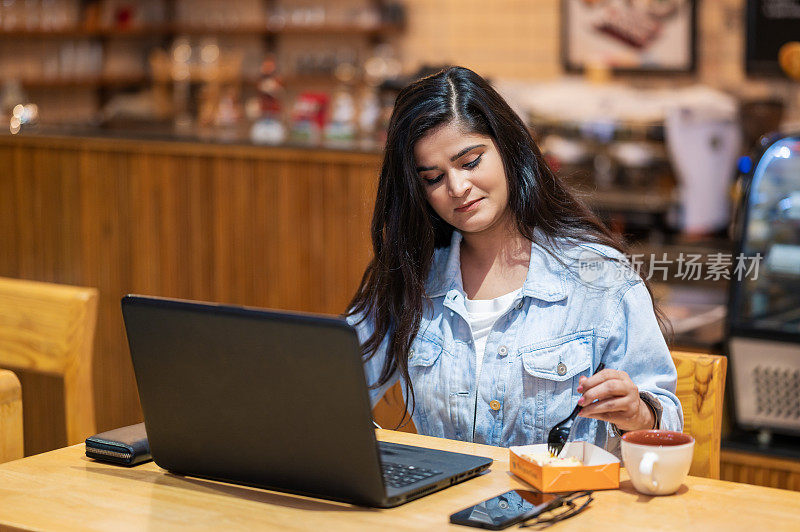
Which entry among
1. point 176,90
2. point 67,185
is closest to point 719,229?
point 67,185

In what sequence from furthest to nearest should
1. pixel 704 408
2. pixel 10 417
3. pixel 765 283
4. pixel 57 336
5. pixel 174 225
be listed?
pixel 174 225
pixel 765 283
pixel 57 336
pixel 10 417
pixel 704 408

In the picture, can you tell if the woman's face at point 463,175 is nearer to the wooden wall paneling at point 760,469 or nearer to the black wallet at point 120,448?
the black wallet at point 120,448

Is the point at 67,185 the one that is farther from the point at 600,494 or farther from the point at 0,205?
the point at 600,494

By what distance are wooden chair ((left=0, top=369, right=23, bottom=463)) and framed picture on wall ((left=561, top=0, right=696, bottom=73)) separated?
496 centimetres

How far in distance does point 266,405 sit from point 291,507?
156mm

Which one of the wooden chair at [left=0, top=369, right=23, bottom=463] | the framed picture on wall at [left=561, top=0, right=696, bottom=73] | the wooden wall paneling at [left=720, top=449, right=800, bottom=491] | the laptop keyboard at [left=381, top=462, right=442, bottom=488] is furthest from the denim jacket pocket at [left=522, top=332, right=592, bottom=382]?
the framed picture on wall at [left=561, top=0, right=696, bottom=73]

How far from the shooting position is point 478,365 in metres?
2.05

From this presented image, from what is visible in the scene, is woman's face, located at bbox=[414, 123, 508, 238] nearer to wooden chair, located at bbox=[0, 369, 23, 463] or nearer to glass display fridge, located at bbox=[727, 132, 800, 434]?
wooden chair, located at bbox=[0, 369, 23, 463]

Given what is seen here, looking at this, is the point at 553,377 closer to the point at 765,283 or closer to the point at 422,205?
the point at 422,205

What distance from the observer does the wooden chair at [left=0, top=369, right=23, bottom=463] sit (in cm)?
207

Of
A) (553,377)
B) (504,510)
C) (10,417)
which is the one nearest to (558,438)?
(504,510)

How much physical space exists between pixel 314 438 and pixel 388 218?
29.2 inches

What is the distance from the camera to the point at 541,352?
200 centimetres

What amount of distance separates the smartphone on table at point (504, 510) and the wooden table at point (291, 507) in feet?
0.09
